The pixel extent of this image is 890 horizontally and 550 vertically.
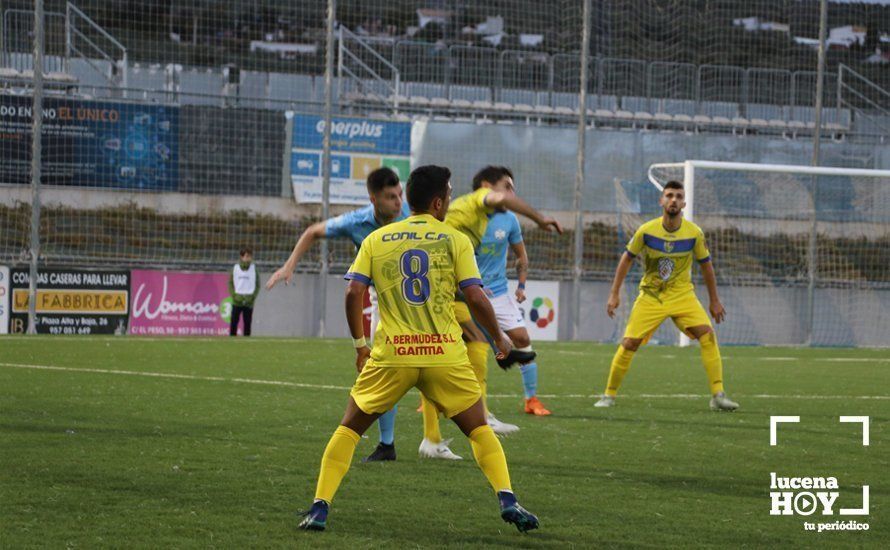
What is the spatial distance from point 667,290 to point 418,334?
7.27 m

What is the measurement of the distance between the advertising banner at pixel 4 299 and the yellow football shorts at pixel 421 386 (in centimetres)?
1893

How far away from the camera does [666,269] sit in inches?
517

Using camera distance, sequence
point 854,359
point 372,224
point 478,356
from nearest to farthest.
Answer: point 372,224
point 478,356
point 854,359

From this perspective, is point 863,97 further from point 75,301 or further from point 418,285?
point 418,285

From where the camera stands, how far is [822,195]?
27453 mm

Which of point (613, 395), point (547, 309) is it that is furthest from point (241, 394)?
point (547, 309)

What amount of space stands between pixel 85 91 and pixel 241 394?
16.4 meters

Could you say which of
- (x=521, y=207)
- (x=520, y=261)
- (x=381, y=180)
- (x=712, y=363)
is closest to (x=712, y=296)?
(x=712, y=363)

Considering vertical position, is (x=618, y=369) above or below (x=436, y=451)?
above

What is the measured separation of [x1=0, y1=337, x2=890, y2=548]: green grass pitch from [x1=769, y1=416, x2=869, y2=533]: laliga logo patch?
81mm

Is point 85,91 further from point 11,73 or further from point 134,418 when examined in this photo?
point 134,418

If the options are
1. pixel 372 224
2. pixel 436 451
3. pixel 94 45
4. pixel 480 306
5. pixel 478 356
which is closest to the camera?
pixel 480 306

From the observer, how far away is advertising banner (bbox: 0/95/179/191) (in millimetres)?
24663

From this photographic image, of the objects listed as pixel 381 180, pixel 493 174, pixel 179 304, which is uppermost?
pixel 493 174
